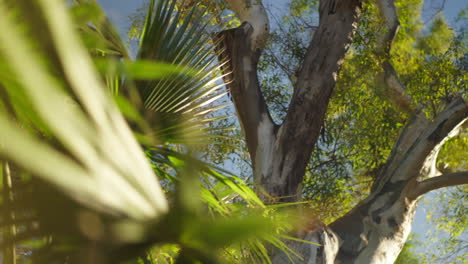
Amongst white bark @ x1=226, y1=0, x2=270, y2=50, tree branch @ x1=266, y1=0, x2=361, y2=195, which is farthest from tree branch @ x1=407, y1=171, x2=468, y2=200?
white bark @ x1=226, y1=0, x2=270, y2=50

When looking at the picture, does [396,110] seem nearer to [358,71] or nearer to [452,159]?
[358,71]

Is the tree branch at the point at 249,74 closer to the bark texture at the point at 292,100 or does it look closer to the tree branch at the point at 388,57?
the bark texture at the point at 292,100

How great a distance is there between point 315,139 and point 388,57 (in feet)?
8.14

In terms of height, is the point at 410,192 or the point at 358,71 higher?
the point at 358,71

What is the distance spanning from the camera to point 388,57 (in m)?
5.77

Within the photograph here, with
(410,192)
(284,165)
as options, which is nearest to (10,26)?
(284,165)

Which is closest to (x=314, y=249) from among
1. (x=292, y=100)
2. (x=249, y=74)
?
(x=292, y=100)

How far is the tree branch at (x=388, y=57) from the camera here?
573 cm

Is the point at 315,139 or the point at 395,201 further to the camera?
the point at 395,201

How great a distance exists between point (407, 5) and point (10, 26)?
297 inches

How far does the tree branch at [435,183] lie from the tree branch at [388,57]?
1554 millimetres

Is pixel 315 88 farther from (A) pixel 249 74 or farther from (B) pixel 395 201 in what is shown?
(B) pixel 395 201

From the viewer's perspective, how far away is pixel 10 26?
196 millimetres

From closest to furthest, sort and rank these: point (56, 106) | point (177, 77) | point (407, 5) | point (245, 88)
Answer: point (56, 106)
point (177, 77)
point (245, 88)
point (407, 5)
